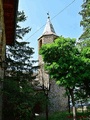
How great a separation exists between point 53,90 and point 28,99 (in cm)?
2677

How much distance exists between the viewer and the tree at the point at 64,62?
17.8 metres

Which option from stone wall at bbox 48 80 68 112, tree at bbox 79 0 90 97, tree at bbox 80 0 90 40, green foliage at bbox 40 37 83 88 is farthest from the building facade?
stone wall at bbox 48 80 68 112

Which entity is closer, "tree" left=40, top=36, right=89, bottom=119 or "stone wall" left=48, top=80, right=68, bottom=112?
"tree" left=40, top=36, right=89, bottom=119

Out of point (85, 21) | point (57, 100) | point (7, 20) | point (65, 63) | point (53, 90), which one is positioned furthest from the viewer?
point (53, 90)

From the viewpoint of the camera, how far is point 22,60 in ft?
80.7

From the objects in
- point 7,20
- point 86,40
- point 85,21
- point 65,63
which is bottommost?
point 65,63

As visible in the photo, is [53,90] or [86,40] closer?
[86,40]

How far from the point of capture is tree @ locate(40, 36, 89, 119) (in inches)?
699

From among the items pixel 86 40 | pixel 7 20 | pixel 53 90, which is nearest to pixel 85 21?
pixel 86 40

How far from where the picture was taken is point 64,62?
58.8 ft

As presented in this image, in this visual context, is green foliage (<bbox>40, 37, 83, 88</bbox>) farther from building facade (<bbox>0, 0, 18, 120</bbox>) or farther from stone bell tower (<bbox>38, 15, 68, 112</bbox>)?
stone bell tower (<bbox>38, 15, 68, 112</bbox>)

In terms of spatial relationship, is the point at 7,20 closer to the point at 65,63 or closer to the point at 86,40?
the point at 65,63

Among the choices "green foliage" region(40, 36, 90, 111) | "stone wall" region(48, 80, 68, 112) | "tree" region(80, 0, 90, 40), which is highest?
"tree" region(80, 0, 90, 40)

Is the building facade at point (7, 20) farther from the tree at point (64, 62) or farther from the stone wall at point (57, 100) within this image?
the stone wall at point (57, 100)
